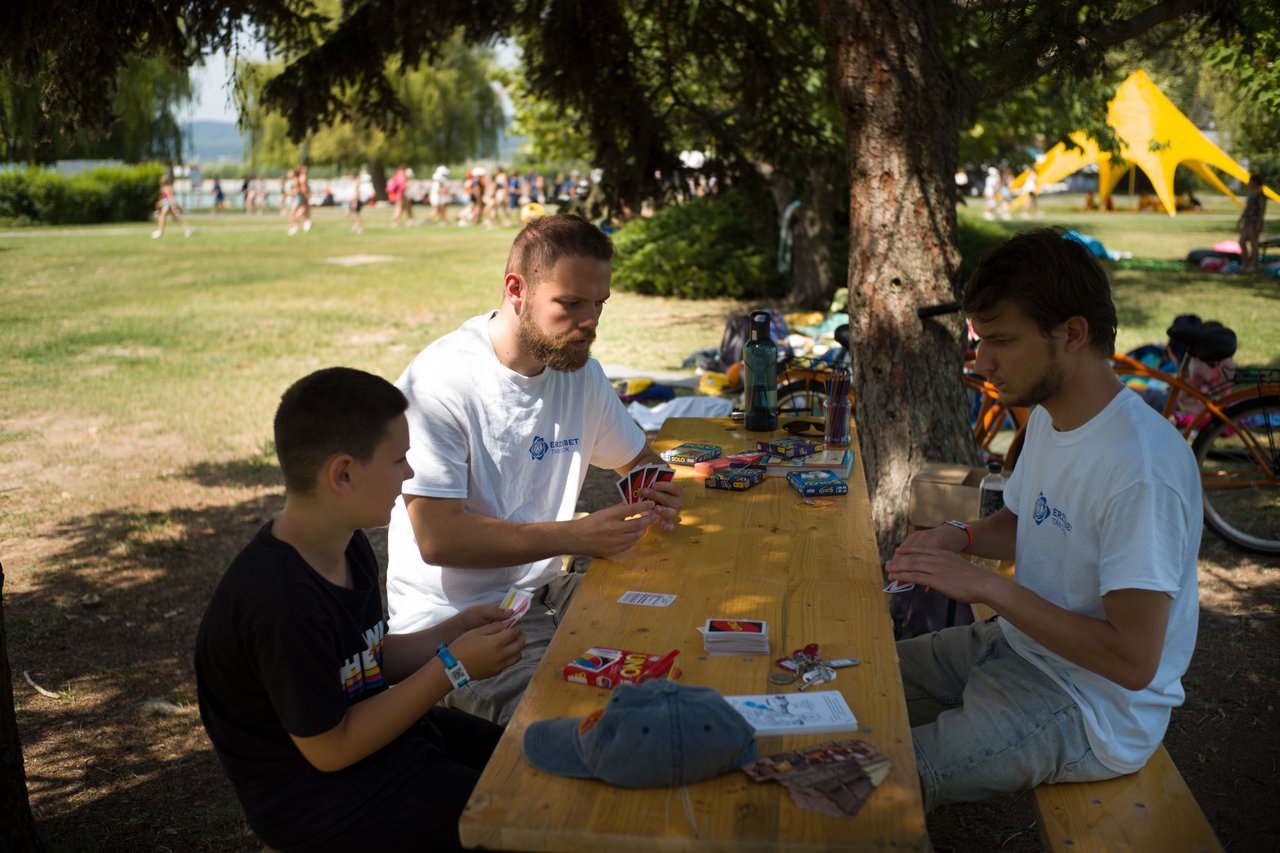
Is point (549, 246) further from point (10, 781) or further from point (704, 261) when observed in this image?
point (704, 261)

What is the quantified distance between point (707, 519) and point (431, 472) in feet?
2.77

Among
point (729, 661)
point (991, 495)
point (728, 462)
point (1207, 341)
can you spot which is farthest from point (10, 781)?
point (1207, 341)

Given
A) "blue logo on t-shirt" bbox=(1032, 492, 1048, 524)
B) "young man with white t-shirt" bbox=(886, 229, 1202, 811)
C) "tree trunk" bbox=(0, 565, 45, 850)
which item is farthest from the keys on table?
"tree trunk" bbox=(0, 565, 45, 850)

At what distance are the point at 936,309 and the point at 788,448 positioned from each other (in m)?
1.30

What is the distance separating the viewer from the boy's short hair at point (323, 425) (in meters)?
2.22

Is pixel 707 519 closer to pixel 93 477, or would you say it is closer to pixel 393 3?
pixel 393 3

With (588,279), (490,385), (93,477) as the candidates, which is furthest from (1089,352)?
(93,477)

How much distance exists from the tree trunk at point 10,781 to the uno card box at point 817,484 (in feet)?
7.68

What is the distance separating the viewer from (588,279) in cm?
325

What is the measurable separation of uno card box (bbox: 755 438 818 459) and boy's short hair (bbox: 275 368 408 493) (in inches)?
78.7

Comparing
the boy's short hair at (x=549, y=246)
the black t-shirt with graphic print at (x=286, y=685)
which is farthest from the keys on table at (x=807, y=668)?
the boy's short hair at (x=549, y=246)

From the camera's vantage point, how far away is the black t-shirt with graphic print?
2.06 metres

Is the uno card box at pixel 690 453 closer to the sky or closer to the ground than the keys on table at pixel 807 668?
closer to the sky

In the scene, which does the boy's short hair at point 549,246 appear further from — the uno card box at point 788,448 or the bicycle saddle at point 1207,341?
the bicycle saddle at point 1207,341
